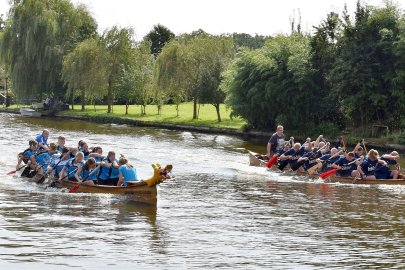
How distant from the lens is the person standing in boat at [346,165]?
31.7m

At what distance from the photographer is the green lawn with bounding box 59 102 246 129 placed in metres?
64.2

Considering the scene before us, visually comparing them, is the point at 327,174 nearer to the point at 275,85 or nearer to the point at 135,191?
the point at 135,191

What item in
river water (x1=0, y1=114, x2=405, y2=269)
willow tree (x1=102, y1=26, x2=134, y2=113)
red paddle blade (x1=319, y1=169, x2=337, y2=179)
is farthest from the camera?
willow tree (x1=102, y1=26, x2=134, y2=113)

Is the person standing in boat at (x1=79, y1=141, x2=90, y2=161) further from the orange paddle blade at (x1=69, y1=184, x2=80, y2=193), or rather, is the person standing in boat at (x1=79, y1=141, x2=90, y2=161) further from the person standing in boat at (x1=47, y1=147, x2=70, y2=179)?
the orange paddle blade at (x1=69, y1=184, x2=80, y2=193)

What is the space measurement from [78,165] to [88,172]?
26.6 inches

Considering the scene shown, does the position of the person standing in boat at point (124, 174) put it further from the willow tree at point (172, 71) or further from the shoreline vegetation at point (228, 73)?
the willow tree at point (172, 71)

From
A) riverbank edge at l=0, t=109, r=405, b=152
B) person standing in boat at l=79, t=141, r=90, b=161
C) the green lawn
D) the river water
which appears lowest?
the river water

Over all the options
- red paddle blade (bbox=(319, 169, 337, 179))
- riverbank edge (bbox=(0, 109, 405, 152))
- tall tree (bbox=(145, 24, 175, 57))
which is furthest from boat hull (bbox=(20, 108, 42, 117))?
red paddle blade (bbox=(319, 169, 337, 179))

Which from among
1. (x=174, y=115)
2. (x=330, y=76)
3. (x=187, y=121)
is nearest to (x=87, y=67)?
(x=174, y=115)

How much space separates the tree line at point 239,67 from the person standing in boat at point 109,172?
27.2m

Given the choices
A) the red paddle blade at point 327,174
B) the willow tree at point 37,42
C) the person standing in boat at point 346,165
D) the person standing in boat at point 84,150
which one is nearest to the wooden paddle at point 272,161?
the red paddle blade at point 327,174

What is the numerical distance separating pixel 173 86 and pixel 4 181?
1415 inches

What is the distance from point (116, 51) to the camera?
75.0 metres

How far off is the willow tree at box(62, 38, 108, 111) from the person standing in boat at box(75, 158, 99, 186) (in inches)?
1809
